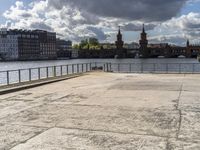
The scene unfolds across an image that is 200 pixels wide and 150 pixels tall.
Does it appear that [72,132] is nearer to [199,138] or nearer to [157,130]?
[157,130]

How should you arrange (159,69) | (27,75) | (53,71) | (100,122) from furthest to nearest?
(159,69) → (53,71) → (27,75) → (100,122)

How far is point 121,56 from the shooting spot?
196m

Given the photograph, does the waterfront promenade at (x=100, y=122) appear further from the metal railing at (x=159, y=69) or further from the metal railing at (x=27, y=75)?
the metal railing at (x=159, y=69)

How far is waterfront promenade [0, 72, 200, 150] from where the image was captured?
8375 millimetres

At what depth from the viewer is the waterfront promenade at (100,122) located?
8375 mm

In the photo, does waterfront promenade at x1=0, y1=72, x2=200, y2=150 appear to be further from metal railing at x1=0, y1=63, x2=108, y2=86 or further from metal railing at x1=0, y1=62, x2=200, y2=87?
metal railing at x1=0, y1=62, x2=200, y2=87

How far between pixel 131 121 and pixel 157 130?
4.50 feet

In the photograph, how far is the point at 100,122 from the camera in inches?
425

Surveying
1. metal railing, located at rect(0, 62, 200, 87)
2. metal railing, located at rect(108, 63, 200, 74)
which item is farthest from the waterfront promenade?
metal railing, located at rect(108, 63, 200, 74)

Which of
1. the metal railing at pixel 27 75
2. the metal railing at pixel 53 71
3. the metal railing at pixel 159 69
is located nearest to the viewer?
the metal railing at pixel 27 75

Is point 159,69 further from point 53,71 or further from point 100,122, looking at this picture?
point 100,122

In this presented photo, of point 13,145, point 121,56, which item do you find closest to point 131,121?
point 13,145

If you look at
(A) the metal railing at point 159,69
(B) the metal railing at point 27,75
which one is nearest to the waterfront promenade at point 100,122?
(B) the metal railing at point 27,75

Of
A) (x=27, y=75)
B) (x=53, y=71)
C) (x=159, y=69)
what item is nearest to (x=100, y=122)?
(x=27, y=75)
